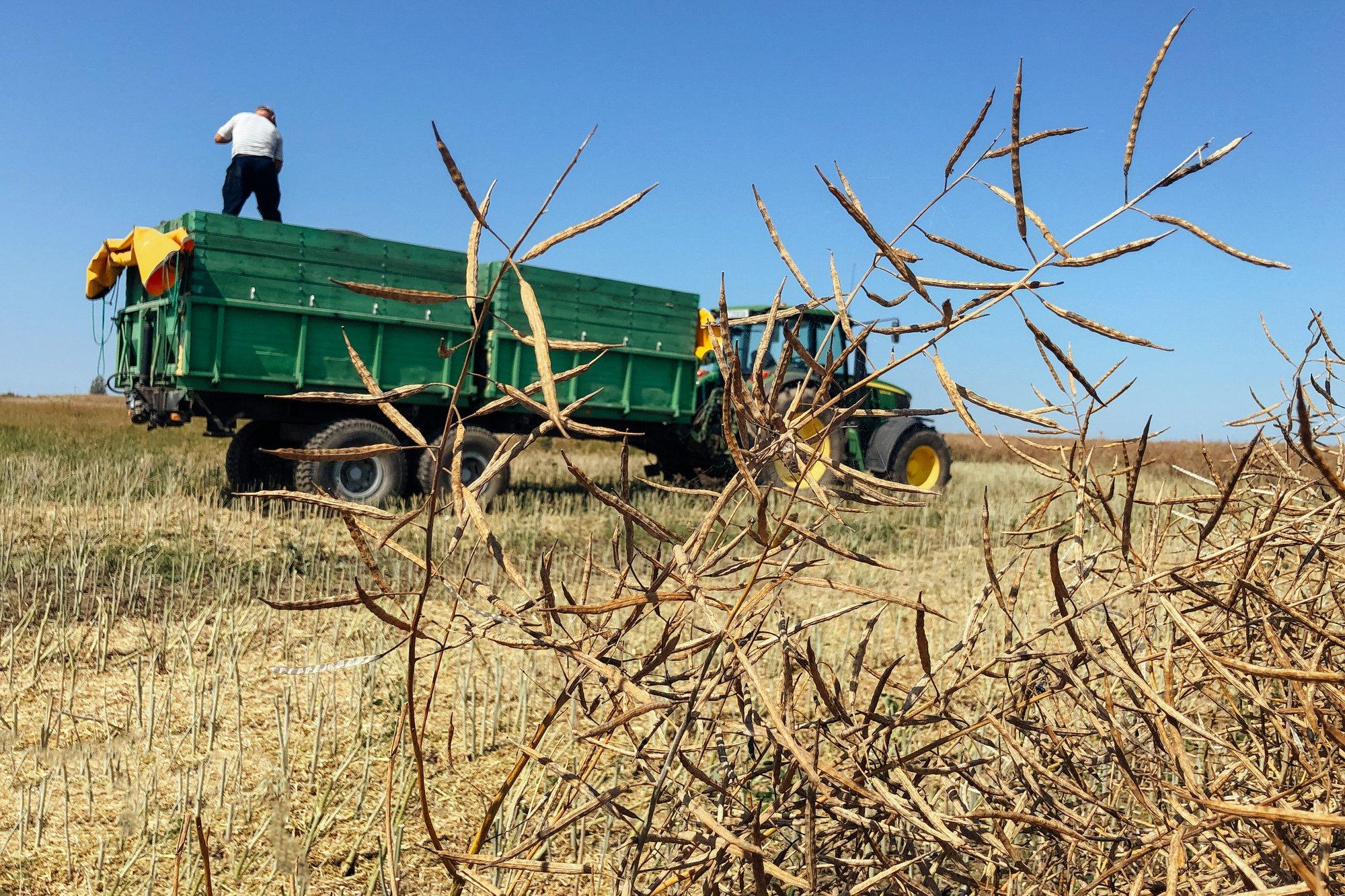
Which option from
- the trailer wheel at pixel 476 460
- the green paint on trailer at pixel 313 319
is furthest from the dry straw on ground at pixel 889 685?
the trailer wheel at pixel 476 460

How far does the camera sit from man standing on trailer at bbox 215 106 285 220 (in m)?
8.17

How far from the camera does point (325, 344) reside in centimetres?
793

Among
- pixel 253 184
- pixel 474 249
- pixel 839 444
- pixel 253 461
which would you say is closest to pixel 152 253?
pixel 253 184

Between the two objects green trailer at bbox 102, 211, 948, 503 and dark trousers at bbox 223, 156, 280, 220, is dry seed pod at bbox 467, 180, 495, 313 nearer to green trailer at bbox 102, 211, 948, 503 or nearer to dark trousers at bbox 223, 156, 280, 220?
green trailer at bbox 102, 211, 948, 503

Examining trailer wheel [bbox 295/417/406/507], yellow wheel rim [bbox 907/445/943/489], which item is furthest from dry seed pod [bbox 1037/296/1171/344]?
yellow wheel rim [bbox 907/445/943/489]

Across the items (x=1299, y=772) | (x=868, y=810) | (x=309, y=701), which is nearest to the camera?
(x=868, y=810)

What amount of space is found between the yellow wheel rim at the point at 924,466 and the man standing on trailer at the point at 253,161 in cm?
680

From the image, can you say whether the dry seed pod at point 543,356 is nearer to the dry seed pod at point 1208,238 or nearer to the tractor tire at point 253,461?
the dry seed pod at point 1208,238

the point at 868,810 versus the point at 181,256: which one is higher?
the point at 181,256

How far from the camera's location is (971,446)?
925 inches

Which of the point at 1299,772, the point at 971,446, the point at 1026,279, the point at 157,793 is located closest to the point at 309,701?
the point at 157,793

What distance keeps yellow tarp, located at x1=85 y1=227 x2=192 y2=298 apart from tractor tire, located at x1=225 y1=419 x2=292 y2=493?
54.7 inches

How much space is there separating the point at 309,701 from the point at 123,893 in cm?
113

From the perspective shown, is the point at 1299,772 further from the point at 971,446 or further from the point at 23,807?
the point at 971,446
